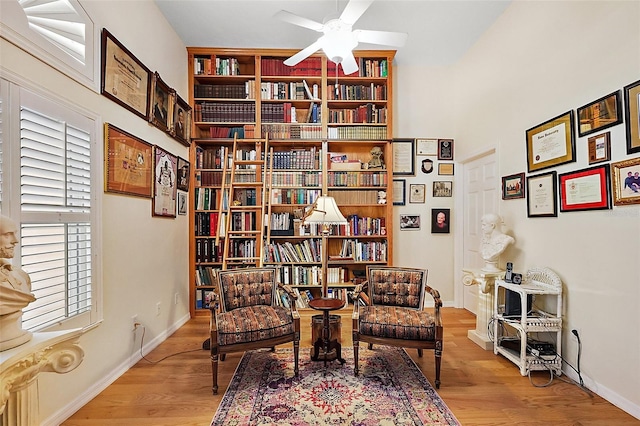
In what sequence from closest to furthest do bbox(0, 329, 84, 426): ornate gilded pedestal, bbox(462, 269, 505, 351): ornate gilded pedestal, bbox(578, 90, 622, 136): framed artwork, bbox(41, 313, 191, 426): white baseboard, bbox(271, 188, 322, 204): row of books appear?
bbox(0, 329, 84, 426): ornate gilded pedestal → bbox(41, 313, 191, 426): white baseboard → bbox(578, 90, 622, 136): framed artwork → bbox(462, 269, 505, 351): ornate gilded pedestal → bbox(271, 188, 322, 204): row of books

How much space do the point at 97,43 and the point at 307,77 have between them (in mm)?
2279

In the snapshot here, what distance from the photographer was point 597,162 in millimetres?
2152

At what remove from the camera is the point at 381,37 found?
2447 millimetres

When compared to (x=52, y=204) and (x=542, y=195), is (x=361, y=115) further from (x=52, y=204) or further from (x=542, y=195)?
(x=52, y=204)

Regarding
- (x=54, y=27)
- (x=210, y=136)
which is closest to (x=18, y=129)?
(x=54, y=27)

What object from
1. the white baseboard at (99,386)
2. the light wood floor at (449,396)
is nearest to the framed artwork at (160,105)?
the white baseboard at (99,386)

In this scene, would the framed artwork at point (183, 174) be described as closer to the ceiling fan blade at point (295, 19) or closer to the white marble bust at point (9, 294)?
the ceiling fan blade at point (295, 19)

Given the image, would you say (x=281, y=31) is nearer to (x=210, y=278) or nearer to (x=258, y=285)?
(x=258, y=285)

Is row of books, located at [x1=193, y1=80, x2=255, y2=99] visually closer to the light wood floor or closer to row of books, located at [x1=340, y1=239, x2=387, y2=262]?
row of books, located at [x1=340, y1=239, x2=387, y2=262]

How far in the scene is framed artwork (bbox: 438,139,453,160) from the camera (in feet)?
13.9

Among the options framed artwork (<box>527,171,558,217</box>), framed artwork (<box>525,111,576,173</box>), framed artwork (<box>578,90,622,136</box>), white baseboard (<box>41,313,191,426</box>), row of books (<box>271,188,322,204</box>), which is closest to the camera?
white baseboard (<box>41,313,191,426</box>)

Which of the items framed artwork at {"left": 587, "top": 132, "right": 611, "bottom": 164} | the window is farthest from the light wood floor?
framed artwork at {"left": 587, "top": 132, "right": 611, "bottom": 164}

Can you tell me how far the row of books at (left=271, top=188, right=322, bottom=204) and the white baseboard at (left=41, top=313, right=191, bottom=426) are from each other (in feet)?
6.28

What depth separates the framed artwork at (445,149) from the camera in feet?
13.9
